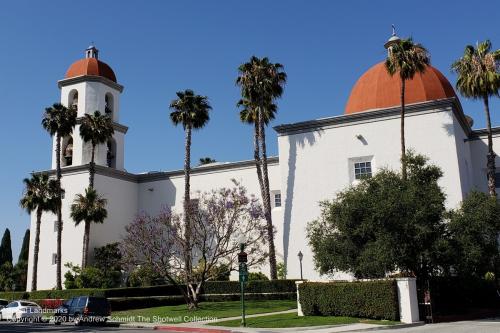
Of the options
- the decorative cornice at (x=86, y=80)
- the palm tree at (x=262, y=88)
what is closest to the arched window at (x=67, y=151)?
the decorative cornice at (x=86, y=80)

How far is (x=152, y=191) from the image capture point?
47.1m

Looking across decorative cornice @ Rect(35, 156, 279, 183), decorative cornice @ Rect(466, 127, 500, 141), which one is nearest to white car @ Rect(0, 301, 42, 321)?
decorative cornice @ Rect(35, 156, 279, 183)

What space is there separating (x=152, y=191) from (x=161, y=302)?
15718 mm

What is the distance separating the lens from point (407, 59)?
3147 cm

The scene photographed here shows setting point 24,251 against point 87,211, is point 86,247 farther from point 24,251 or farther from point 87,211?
point 24,251

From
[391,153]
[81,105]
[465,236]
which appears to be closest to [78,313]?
[465,236]

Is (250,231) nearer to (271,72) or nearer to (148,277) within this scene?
(148,277)

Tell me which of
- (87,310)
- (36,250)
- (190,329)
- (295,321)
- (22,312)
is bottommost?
(190,329)

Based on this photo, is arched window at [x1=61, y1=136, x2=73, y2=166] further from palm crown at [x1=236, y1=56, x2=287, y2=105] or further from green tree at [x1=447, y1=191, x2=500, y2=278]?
green tree at [x1=447, y1=191, x2=500, y2=278]

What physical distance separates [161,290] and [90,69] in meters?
20.4

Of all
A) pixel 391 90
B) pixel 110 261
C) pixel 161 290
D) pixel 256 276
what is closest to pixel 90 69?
pixel 110 261

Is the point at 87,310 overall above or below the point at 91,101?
below

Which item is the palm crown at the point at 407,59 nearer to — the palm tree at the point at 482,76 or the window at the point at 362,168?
the palm tree at the point at 482,76

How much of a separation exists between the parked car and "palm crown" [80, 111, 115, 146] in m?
19.3
